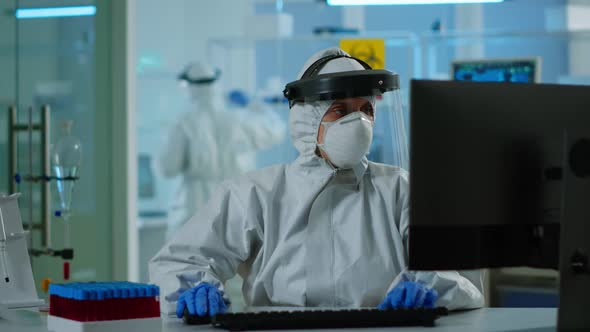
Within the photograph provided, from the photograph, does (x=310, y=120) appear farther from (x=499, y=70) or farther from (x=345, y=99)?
(x=499, y=70)

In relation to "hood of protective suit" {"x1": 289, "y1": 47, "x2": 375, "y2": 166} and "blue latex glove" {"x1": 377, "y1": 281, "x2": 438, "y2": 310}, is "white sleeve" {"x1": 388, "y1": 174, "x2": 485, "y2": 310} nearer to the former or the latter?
"blue latex glove" {"x1": 377, "y1": 281, "x2": 438, "y2": 310}

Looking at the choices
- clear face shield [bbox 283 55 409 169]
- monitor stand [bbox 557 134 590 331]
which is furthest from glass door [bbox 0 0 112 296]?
monitor stand [bbox 557 134 590 331]

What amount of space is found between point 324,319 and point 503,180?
52cm

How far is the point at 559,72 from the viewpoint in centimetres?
599

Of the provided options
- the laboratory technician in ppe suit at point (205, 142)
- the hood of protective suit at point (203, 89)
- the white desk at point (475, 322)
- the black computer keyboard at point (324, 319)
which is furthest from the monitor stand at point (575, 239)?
the hood of protective suit at point (203, 89)

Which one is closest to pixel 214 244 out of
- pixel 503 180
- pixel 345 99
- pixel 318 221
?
pixel 318 221

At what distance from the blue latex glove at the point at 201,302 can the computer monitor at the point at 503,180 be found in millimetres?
577

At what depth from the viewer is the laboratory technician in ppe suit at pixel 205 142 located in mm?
6156

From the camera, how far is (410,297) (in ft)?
6.97

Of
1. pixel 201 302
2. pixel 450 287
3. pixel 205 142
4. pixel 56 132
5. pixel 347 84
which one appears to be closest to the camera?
pixel 201 302

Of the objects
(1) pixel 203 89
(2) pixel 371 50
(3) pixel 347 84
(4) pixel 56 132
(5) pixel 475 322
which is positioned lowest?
(5) pixel 475 322

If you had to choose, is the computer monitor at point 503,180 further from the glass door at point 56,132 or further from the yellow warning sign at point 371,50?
the yellow warning sign at point 371,50

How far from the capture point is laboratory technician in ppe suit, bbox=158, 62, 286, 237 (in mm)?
6156

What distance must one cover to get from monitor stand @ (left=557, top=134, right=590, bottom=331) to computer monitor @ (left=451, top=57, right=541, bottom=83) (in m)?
3.08
